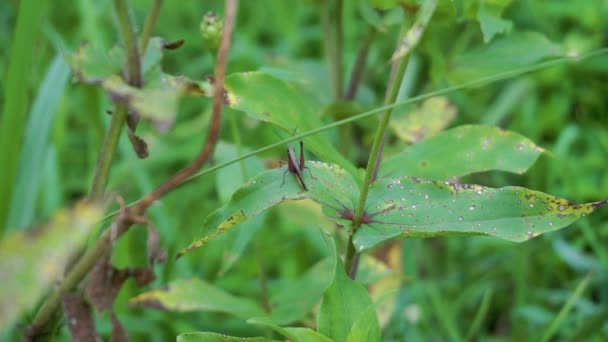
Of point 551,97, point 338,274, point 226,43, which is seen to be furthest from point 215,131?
point 551,97

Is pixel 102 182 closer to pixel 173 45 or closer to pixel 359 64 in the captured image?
pixel 173 45

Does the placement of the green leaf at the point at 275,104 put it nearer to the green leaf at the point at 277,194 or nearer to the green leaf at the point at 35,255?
the green leaf at the point at 277,194

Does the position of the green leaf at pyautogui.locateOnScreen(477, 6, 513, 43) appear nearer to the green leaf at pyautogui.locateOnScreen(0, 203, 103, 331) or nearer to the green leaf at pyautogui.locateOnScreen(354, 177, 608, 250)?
the green leaf at pyautogui.locateOnScreen(354, 177, 608, 250)

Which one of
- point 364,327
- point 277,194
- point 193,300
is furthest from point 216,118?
point 193,300

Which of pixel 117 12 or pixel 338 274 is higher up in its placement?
pixel 117 12

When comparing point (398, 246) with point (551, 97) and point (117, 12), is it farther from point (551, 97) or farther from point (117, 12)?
point (117, 12)

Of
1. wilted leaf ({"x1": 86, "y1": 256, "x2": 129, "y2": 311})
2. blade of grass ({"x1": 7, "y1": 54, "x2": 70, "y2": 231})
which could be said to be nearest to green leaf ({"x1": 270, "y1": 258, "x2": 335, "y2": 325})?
wilted leaf ({"x1": 86, "y1": 256, "x2": 129, "y2": 311})

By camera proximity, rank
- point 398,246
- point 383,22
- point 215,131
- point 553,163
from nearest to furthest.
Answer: point 215,131 → point 383,22 → point 398,246 → point 553,163
